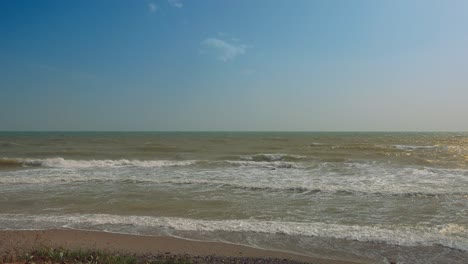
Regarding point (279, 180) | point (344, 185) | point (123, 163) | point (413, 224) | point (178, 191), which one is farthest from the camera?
A: point (123, 163)

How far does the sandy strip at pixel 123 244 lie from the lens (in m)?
6.79

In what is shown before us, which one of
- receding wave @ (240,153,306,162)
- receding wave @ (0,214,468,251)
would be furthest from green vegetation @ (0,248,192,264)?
receding wave @ (240,153,306,162)

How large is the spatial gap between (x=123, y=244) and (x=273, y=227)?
360cm

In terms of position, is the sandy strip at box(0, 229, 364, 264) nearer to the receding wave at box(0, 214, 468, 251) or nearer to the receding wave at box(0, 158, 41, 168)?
the receding wave at box(0, 214, 468, 251)

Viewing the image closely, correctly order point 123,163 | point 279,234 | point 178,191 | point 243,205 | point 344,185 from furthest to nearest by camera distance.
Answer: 1. point 123,163
2. point 344,185
3. point 178,191
4. point 243,205
5. point 279,234

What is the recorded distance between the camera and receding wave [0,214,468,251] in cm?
767

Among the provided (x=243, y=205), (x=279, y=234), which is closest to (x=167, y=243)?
(x=279, y=234)

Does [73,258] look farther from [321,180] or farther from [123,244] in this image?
[321,180]

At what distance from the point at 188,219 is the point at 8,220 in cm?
483

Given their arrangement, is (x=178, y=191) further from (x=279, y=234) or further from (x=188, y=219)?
(x=279, y=234)

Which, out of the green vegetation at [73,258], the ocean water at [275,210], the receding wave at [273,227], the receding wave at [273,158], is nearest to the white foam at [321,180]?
the ocean water at [275,210]

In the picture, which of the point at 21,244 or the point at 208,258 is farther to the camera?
the point at 21,244

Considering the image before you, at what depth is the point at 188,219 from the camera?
925 centimetres

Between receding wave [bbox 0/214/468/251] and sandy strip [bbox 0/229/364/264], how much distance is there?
2.06ft
